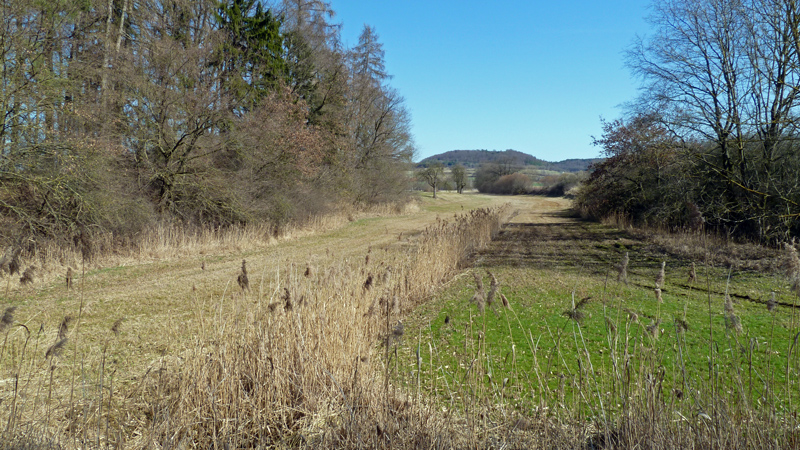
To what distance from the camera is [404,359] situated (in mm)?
4375

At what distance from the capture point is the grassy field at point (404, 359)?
A: 2561 millimetres

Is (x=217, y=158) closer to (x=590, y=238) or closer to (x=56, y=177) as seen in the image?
(x=56, y=177)

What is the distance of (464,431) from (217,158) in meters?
13.0

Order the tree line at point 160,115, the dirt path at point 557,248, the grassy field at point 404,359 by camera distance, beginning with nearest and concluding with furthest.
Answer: the grassy field at point 404,359, the tree line at point 160,115, the dirt path at point 557,248

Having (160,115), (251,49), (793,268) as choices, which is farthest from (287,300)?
(251,49)

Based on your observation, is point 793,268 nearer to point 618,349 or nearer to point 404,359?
point 618,349

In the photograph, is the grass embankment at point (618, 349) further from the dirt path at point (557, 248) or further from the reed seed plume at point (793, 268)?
the reed seed plume at point (793, 268)

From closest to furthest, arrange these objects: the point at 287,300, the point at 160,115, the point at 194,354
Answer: the point at 194,354
the point at 287,300
the point at 160,115

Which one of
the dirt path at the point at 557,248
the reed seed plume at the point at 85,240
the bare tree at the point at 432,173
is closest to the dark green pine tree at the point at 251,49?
the reed seed plume at the point at 85,240

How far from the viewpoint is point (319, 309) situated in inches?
145

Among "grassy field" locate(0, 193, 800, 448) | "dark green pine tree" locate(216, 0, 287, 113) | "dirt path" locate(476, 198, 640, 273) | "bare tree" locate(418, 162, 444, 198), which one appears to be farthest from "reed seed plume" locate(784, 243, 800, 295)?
"bare tree" locate(418, 162, 444, 198)

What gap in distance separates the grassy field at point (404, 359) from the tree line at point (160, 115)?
2165 millimetres

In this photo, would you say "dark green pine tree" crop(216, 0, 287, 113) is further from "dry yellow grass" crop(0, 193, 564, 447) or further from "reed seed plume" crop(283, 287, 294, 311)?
"reed seed plume" crop(283, 287, 294, 311)

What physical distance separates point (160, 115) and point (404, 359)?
1079cm
